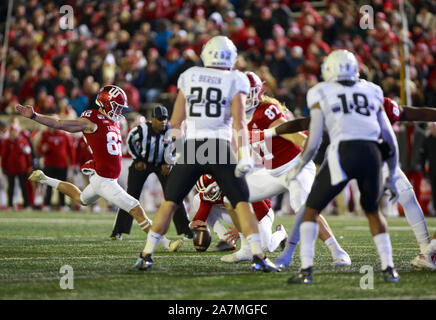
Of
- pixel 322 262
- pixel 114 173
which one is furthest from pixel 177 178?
pixel 114 173

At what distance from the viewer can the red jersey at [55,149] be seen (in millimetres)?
16578

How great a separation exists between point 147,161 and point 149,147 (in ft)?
0.59

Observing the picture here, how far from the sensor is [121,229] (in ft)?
32.9

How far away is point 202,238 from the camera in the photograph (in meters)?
8.45

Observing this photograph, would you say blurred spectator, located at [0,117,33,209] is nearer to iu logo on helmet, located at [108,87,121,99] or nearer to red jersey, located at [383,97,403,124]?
iu logo on helmet, located at [108,87,121,99]

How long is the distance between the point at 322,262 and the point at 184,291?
2189 mm

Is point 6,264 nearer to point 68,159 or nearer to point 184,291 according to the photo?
point 184,291

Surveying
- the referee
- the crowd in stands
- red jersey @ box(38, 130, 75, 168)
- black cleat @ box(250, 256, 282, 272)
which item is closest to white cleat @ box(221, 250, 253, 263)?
black cleat @ box(250, 256, 282, 272)

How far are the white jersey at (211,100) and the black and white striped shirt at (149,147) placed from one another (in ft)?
12.8

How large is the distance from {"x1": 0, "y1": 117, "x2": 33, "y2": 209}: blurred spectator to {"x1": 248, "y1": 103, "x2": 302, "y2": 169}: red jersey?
396 inches

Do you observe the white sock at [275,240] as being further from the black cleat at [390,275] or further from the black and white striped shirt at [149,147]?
the black and white striped shirt at [149,147]

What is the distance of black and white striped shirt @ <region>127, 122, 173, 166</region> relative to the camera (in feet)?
33.1

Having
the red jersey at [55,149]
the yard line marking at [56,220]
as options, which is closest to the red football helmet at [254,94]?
the yard line marking at [56,220]

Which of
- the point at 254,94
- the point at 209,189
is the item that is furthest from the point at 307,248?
the point at 209,189
